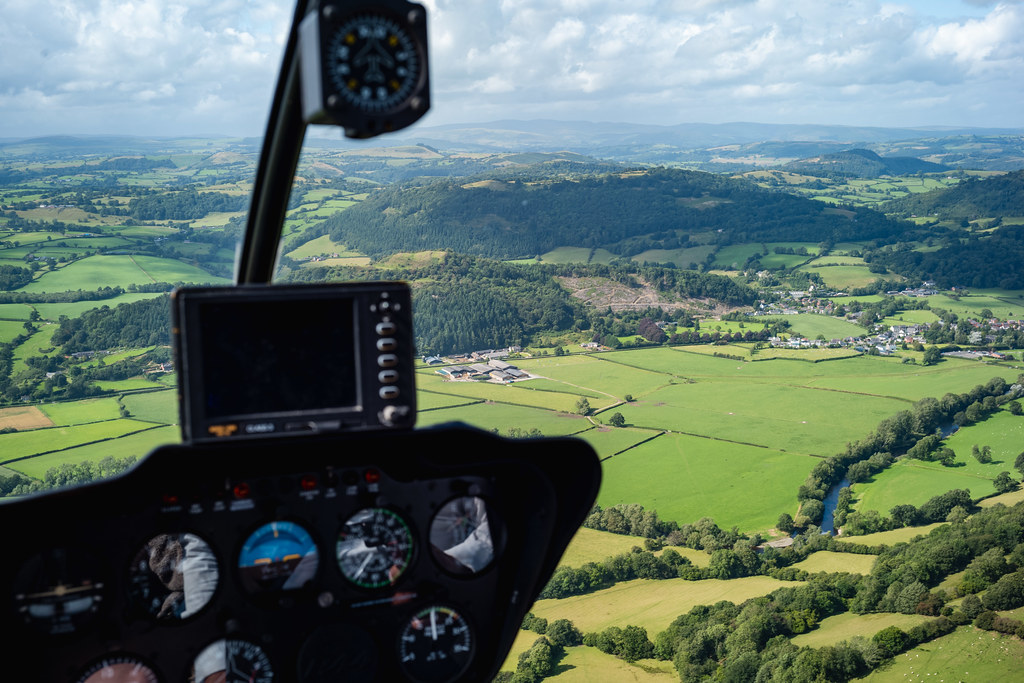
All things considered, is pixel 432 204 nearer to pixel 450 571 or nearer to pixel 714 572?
pixel 714 572

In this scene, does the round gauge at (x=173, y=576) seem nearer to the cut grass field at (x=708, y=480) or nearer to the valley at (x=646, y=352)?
the valley at (x=646, y=352)

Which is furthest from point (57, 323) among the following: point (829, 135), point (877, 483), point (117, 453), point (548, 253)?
point (829, 135)

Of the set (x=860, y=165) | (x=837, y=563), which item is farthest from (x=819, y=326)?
(x=860, y=165)

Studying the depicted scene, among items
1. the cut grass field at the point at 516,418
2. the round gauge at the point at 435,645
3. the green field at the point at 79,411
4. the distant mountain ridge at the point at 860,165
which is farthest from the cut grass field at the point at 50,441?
the distant mountain ridge at the point at 860,165

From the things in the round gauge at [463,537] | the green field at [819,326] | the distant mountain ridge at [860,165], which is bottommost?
the green field at [819,326]

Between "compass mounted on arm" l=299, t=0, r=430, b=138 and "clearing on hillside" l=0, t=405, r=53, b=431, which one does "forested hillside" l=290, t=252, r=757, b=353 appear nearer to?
"clearing on hillside" l=0, t=405, r=53, b=431

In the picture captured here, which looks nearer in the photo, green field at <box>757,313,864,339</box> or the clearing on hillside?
the clearing on hillside

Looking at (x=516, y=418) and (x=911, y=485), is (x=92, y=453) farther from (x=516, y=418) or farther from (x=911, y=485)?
(x=911, y=485)

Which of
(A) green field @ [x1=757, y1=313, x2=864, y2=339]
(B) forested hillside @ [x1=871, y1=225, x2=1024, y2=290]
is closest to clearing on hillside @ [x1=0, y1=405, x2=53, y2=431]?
(A) green field @ [x1=757, y1=313, x2=864, y2=339]
